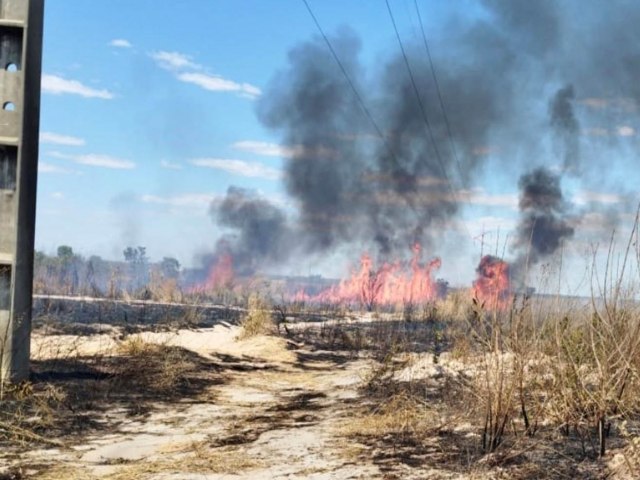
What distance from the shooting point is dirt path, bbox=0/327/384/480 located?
17.7 feet

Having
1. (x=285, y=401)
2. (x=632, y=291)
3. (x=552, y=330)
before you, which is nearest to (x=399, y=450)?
(x=552, y=330)

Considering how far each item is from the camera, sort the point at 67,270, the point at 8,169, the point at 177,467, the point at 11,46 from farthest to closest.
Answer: the point at 67,270 < the point at 11,46 < the point at 8,169 < the point at 177,467

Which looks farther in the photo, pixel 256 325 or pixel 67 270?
pixel 67 270

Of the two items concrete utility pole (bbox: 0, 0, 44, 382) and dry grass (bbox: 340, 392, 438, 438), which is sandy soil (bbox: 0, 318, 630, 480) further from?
concrete utility pole (bbox: 0, 0, 44, 382)

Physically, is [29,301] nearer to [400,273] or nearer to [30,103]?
[30,103]

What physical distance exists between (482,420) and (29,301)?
6712 millimetres

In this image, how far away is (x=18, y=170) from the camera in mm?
9234

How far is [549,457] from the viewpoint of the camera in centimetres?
519

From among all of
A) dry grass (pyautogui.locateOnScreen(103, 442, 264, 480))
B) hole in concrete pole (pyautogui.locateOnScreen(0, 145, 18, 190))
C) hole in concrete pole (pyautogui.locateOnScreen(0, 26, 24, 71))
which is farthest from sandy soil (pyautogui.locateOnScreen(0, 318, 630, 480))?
hole in concrete pole (pyautogui.locateOnScreen(0, 26, 24, 71))

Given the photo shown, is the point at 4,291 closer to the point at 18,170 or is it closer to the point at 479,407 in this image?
the point at 18,170

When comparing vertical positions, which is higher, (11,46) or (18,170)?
(11,46)

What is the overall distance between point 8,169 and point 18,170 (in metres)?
0.22

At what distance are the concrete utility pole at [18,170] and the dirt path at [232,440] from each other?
7.48ft

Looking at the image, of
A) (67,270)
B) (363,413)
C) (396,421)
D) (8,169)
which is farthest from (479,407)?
(67,270)
